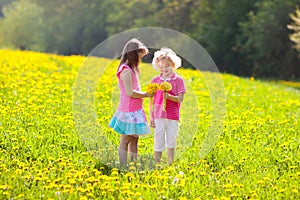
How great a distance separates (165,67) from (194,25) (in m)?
38.4

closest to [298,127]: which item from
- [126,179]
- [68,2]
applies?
[126,179]

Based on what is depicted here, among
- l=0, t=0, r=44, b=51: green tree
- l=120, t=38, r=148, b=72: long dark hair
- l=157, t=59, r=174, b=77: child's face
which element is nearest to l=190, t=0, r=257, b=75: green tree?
l=0, t=0, r=44, b=51: green tree

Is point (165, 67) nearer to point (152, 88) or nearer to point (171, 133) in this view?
point (152, 88)

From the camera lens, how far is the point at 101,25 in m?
54.5

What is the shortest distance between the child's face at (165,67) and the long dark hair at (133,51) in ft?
0.72

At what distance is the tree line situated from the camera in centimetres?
3450

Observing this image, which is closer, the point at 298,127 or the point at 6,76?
the point at 298,127

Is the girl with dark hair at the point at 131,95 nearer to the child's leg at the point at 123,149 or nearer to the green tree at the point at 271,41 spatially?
the child's leg at the point at 123,149

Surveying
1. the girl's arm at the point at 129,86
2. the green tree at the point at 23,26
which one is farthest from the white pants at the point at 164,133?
the green tree at the point at 23,26

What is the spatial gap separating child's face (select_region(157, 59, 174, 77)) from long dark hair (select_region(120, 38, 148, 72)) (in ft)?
→ 0.72

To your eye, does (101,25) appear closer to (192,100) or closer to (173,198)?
(192,100)

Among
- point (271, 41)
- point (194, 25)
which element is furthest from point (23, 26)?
point (271, 41)

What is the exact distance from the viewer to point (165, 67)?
6.43m

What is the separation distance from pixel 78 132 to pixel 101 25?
4776cm
